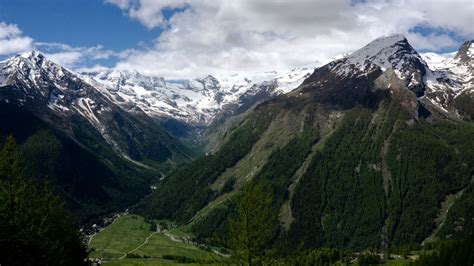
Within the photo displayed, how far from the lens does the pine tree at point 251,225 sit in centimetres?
4222

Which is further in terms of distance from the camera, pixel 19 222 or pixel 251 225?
pixel 19 222

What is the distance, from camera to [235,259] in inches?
1666

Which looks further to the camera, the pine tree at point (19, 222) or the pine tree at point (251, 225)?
the pine tree at point (19, 222)

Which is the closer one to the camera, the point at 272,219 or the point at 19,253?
the point at 272,219

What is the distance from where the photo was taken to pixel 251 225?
42.5 m

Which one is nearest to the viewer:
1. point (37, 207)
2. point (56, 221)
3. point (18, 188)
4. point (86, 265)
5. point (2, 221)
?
point (2, 221)

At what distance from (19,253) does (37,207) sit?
9.94 metres

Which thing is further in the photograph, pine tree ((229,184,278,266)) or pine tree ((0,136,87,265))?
pine tree ((0,136,87,265))

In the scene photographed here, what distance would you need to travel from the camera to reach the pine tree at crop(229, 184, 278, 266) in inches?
1662

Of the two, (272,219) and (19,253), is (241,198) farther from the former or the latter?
(19,253)

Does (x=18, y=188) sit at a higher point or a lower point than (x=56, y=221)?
higher

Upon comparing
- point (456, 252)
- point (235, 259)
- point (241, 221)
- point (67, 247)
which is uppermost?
point (241, 221)

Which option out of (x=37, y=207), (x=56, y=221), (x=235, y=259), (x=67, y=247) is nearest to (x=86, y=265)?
(x=67, y=247)

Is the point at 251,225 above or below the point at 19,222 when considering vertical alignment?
above
